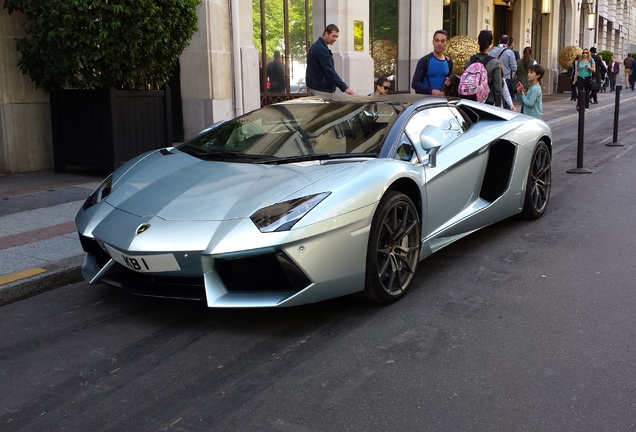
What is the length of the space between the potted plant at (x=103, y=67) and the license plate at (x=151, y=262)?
4.97m

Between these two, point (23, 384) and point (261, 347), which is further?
point (261, 347)

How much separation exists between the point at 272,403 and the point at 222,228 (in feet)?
3.46

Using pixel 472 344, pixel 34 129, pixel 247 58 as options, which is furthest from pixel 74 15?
pixel 472 344

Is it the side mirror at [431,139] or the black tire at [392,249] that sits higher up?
the side mirror at [431,139]

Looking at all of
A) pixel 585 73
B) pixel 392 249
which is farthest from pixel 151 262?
pixel 585 73

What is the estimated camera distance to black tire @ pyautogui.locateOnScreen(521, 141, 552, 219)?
6.50 metres

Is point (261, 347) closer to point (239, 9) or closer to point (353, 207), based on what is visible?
point (353, 207)

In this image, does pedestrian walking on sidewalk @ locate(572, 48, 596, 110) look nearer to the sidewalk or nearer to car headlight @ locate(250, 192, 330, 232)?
the sidewalk

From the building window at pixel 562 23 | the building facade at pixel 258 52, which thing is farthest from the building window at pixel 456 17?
the building window at pixel 562 23

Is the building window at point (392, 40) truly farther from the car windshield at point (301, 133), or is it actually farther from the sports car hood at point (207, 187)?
the sports car hood at point (207, 187)

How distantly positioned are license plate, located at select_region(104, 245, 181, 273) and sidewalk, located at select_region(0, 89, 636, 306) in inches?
48.4

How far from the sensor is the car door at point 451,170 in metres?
4.92

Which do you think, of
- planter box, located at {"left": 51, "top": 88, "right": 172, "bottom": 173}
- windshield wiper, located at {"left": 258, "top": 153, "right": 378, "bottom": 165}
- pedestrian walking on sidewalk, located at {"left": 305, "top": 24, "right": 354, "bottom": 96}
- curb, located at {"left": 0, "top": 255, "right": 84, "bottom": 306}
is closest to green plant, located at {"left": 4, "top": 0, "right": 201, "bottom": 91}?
planter box, located at {"left": 51, "top": 88, "right": 172, "bottom": 173}

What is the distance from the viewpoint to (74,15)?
8172 mm
